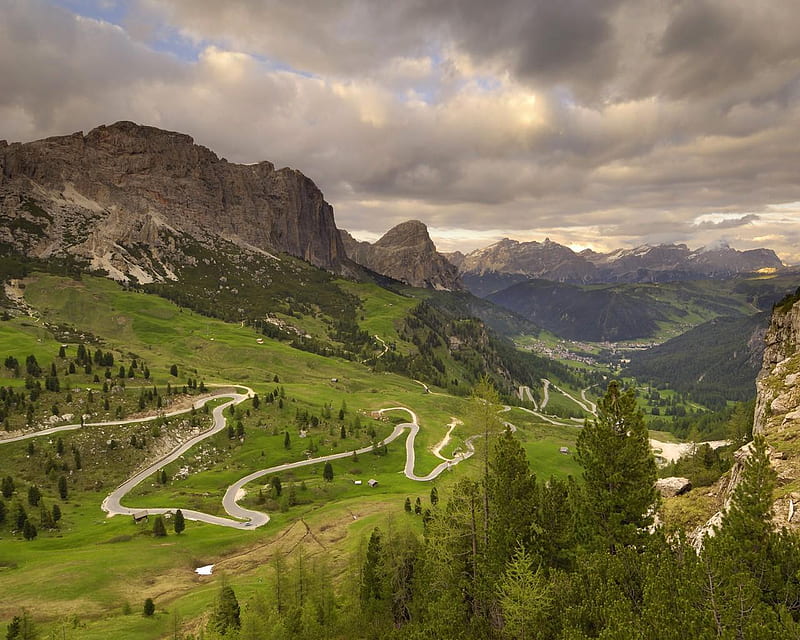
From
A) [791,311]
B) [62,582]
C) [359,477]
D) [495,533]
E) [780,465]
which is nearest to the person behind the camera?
[780,465]

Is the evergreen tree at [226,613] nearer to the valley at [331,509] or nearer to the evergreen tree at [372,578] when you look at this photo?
the valley at [331,509]

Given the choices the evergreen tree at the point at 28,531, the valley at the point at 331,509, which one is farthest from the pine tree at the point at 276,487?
the evergreen tree at the point at 28,531

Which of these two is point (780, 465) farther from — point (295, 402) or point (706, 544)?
point (295, 402)

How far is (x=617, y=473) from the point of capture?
1369 inches

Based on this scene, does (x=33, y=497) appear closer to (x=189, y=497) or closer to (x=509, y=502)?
(x=189, y=497)

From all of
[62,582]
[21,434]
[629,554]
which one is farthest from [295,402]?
[629,554]

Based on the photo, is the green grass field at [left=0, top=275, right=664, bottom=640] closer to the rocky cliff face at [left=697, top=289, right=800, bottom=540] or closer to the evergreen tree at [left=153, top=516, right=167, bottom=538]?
the evergreen tree at [left=153, top=516, right=167, bottom=538]

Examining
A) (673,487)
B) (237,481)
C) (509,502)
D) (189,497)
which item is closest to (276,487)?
(237,481)

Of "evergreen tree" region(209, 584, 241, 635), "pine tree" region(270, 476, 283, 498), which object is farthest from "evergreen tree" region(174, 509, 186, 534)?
"evergreen tree" region(209, 584, 241, 635)

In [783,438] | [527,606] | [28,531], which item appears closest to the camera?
[527,606]

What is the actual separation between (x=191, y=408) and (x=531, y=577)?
14251 cm

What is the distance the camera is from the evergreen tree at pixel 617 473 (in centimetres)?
3384

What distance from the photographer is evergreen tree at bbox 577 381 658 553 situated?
111ft

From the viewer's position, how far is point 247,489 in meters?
113
